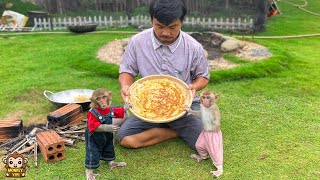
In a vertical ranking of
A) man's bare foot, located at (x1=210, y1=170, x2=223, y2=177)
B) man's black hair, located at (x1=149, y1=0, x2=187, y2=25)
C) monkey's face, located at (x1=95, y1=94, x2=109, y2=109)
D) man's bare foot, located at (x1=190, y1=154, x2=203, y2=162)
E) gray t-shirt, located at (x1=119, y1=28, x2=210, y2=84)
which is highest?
man's black hair, located at (x1=149, y1=0, x2=187, y2=25)

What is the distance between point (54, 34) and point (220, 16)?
20.7ft

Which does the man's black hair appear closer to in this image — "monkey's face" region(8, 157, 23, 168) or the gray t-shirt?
the gray t-shirt

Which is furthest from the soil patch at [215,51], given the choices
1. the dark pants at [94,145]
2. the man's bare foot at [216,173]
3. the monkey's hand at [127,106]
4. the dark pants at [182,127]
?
the dark pants at [94,145]

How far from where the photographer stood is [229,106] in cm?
638

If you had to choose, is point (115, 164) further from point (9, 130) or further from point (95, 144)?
point (9, 130)

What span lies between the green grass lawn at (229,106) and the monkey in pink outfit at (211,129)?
17 cm

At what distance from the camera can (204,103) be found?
4.25m

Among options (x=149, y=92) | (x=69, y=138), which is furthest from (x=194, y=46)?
(x=69, y=138)

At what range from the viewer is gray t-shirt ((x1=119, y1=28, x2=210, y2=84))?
4984 millimetres

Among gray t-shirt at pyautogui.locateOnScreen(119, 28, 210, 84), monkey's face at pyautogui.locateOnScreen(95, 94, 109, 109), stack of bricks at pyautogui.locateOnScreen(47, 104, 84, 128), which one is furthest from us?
stack of bricks at pyautogui.locateOnScreen(47, 104, 84, 128)

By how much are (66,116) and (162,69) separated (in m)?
1.63

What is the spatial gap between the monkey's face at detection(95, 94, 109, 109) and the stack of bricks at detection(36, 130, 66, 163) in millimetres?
973

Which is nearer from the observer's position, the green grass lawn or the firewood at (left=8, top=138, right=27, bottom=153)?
Result: the green grass lawn

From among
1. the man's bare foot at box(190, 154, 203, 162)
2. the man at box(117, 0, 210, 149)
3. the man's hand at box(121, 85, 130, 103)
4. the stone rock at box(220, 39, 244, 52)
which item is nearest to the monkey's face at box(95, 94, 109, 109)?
the man's hand at box(121, 85, 130, 103)
